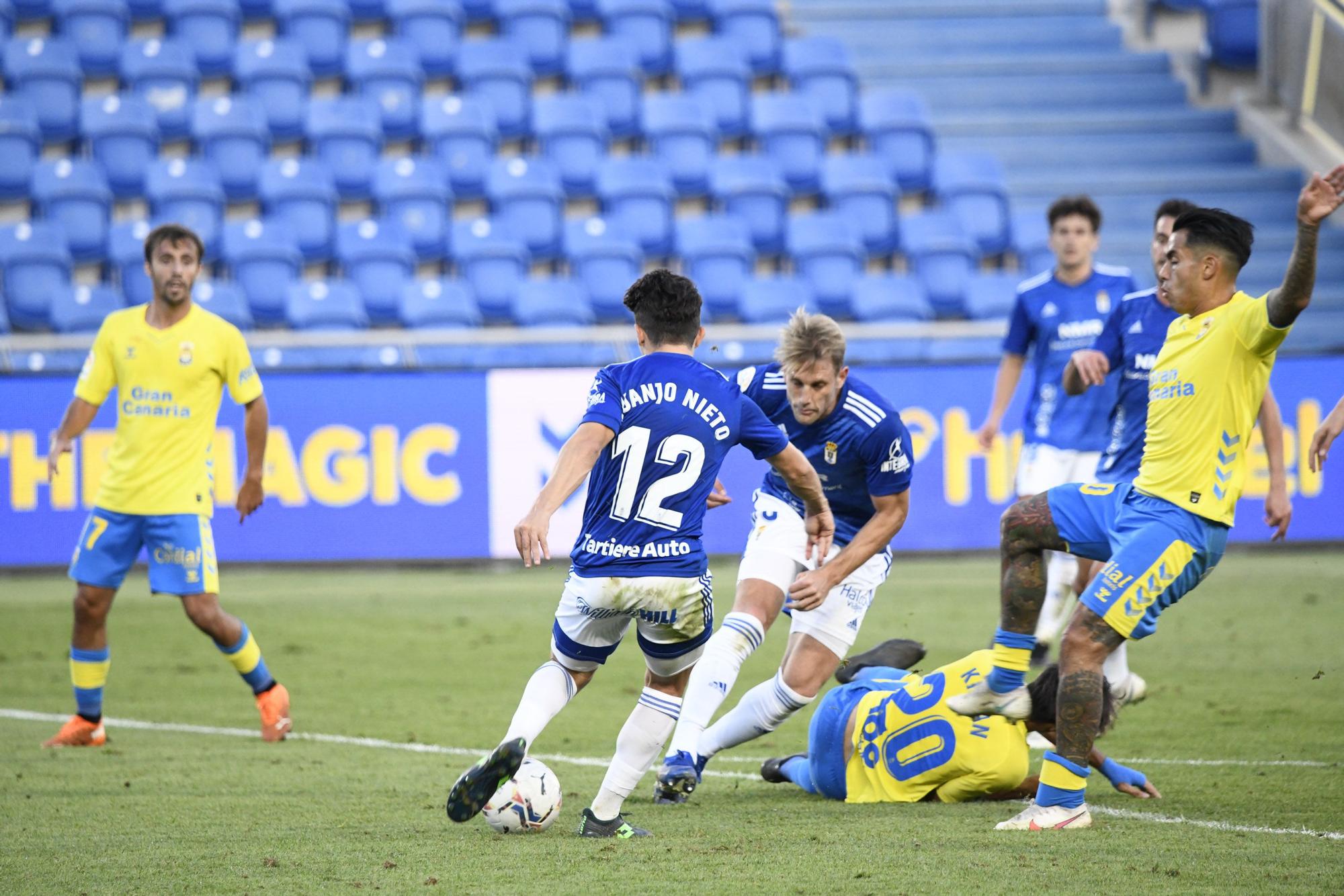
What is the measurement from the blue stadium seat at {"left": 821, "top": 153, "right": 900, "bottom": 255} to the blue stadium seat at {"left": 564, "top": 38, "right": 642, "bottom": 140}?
8.14 ft

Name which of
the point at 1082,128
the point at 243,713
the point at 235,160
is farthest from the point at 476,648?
the point at 1082,128

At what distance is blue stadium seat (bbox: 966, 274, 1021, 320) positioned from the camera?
16.9 metres

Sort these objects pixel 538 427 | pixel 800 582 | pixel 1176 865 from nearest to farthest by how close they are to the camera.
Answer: pixel 1176 865
pixel 800 582
pixel 538 427

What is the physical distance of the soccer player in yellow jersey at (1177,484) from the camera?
5.00 meters

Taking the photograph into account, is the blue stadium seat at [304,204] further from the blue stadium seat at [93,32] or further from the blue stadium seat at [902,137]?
the blue stadium seat at [902,137]

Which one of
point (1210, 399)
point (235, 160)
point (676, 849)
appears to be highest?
point (235, 160)

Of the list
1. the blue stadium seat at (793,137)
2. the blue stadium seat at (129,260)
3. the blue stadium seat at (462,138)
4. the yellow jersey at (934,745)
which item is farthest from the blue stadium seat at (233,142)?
the yellow jersey at (934,745)

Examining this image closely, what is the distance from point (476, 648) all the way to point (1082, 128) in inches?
533

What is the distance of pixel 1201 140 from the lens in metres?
20.3

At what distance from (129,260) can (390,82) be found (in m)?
4.00

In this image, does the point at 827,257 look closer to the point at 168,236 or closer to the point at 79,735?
the point at 168,236

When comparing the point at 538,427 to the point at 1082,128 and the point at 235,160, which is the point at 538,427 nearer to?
the point at 235,160

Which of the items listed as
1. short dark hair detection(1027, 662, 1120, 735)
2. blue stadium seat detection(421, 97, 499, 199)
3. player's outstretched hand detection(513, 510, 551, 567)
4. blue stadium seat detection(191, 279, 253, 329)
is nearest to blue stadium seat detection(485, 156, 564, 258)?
blue stadium seat detection(421, 97, 499, 199)

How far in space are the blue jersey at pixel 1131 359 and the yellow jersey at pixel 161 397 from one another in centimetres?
402
